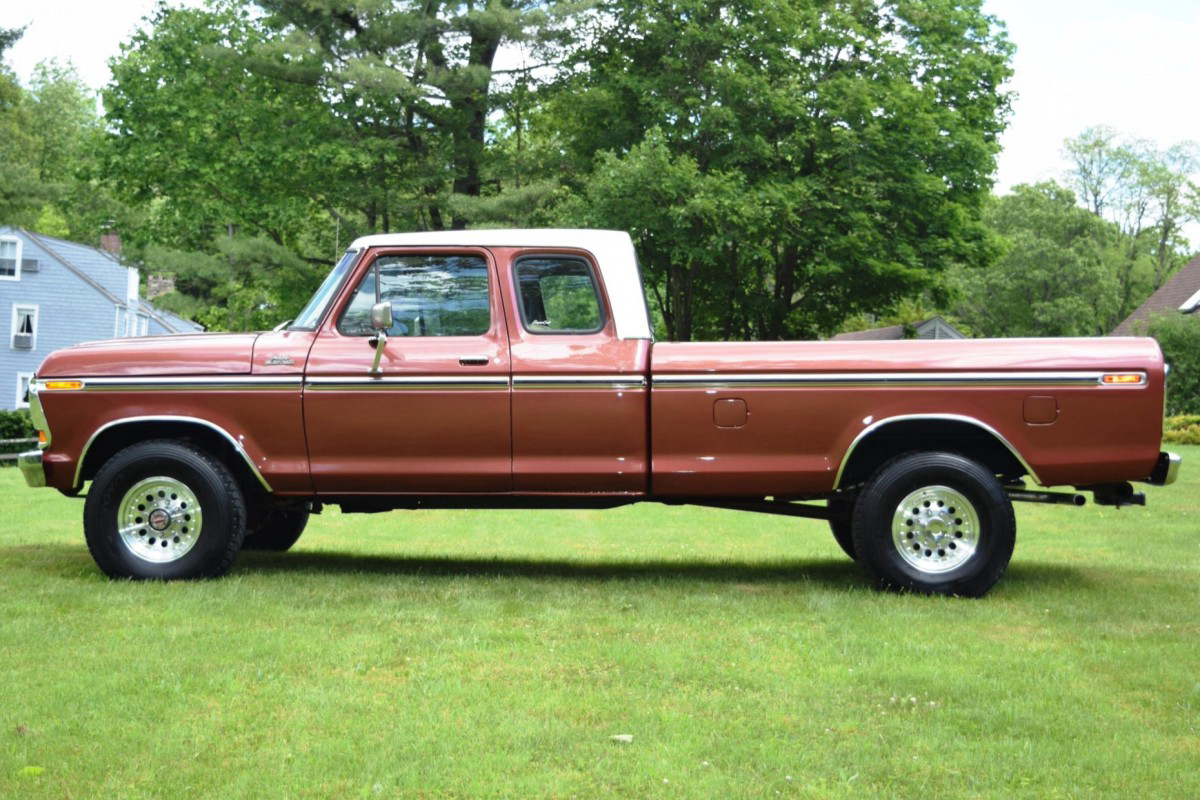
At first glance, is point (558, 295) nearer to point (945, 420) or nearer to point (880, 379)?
point (880, 379)

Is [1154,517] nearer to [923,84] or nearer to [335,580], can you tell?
[335,580]

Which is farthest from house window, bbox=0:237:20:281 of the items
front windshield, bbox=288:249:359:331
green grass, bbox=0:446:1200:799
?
front windshield, bbox=288:249:359:331

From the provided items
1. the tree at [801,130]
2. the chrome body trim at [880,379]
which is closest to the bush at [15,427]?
the tree at [801,130]

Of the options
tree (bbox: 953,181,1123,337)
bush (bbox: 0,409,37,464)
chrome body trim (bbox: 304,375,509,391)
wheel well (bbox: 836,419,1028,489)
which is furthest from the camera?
tree (bbox: 953,181,1123,337)

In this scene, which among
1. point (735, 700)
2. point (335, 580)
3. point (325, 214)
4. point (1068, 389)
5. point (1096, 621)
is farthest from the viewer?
point (325, 214)

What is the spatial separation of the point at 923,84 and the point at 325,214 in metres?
15.6

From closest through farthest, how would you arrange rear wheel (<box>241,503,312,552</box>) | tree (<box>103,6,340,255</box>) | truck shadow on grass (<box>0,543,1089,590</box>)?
truck shadow on grass (<box>0,543,1089,590</box>) < rear wheel (<box>241,503,312,552</box>) < tree (<box>103,6,340,255</box>)

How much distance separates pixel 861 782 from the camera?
177 inches

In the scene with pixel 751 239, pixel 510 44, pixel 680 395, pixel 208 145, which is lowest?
pixel 680 395

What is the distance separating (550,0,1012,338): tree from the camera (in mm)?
30281

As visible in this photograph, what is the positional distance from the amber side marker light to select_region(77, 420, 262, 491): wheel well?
524 cm

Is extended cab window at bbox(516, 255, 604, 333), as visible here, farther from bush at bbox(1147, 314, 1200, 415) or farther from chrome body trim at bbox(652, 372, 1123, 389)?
bush at bbox(1147, 314, 1200, 415)

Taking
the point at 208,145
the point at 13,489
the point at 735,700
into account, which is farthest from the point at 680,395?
the point at 208,145

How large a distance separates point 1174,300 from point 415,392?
56061 mm
